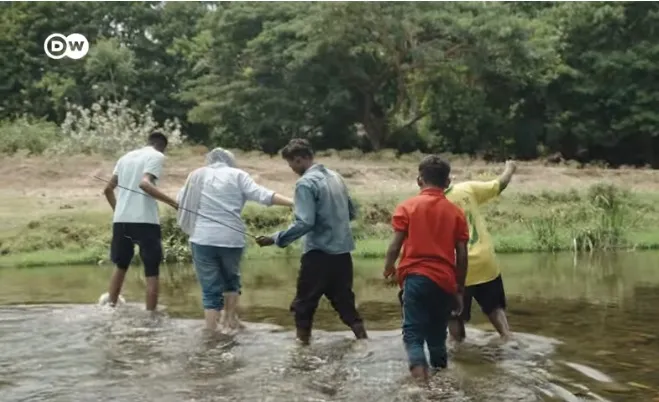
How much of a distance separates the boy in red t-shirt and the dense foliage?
24441mm

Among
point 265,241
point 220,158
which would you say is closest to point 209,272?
point 265,241

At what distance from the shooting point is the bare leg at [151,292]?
9688 mm

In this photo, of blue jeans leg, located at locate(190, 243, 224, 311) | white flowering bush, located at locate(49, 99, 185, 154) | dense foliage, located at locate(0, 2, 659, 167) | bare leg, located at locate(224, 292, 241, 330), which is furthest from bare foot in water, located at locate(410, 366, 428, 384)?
dense foliage, located at locate(0, 2, 659, 167)

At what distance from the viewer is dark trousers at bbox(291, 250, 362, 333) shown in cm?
780

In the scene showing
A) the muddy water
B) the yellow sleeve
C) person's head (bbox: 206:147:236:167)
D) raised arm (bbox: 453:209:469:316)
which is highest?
person's head (bbox: 206:147:236:167)

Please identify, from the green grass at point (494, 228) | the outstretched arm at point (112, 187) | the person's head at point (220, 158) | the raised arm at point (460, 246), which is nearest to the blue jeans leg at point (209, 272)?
the person's head at point (220, 158)

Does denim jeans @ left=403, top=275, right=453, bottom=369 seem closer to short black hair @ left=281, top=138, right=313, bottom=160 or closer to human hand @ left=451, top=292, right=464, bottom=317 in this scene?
human hand @ left=451, top=292, right=464, bottom=317

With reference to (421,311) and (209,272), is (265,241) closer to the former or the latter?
(209,272)

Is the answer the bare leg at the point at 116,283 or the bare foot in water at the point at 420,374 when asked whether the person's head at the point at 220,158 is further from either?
the bare foot in water at the point at 420,374

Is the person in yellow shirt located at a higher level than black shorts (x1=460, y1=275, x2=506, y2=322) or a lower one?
higher

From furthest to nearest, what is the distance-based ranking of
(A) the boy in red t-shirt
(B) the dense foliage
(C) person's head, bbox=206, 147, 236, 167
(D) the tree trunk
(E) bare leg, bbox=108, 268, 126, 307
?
→ (D) the tree trunk
(B) the dense foliage
(E) bare leg, bbox=108, 268, 126, 307
(C) person's head, bbox=206, 147, 236, 167
(A) the boy in red t-shirt

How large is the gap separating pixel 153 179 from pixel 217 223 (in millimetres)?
1031

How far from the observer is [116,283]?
995 centimetres

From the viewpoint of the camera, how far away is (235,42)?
1373 inches
